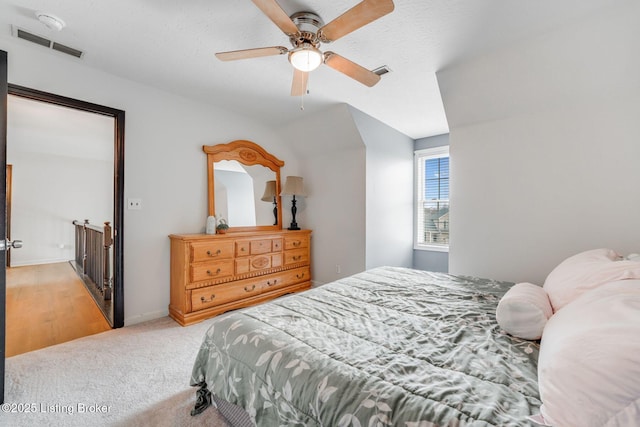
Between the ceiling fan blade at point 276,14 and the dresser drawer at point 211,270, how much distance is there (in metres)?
2.23

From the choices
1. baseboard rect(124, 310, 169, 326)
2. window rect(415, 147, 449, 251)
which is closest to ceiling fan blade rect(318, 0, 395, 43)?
baseboard rect(124, 310, 169, 326)

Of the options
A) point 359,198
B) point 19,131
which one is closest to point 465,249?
point 359,198

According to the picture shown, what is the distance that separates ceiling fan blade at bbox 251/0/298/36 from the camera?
134 centimetres

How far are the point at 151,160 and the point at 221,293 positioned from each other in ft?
5.16

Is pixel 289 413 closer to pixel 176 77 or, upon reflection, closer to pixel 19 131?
pixel 176 77

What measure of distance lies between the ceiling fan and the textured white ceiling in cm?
10

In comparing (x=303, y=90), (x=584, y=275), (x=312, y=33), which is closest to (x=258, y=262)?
(x=303, y=90)

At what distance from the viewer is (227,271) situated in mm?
2941

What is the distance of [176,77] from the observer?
8.39 feet

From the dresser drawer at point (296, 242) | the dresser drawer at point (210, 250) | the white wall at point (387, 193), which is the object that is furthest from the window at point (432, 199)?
the dresser drawer at point (210, 250)

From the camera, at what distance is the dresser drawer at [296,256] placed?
364 cm

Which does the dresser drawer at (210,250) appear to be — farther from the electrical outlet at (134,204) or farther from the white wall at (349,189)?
the white wall at (349,189)

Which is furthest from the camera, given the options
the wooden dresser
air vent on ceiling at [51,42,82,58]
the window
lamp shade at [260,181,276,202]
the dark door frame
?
the window

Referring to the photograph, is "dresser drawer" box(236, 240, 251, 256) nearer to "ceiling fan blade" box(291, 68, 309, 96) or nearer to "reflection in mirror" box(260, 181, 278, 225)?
"reflection in mirror" box(260, 181, 278, 225)
